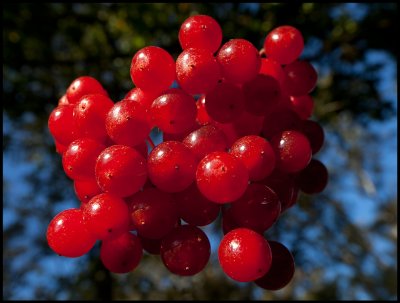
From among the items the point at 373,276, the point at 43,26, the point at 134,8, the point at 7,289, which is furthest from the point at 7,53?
the point at 373,276

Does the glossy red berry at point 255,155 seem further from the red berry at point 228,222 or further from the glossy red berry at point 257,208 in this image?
the red berry at point 228,222

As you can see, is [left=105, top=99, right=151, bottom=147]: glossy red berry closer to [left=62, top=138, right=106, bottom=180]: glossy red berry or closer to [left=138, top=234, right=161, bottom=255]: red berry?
[left=62, top=138, right=106, bottom=180]: glossy red berry

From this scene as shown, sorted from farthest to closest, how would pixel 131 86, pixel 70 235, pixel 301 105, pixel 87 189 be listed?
pixel 131 86
pixel 301 105
pixel 87 189
pixel 70 235

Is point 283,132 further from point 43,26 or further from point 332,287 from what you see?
point 332,287

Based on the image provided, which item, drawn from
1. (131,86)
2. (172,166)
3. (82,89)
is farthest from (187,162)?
(131,86)

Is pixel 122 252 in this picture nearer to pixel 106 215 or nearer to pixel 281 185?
pixel 106 215

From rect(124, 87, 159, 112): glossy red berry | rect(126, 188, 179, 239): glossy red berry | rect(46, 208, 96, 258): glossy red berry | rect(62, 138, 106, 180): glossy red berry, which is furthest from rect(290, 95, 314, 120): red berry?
rect(46, 208, 96, 258): glossy red berry

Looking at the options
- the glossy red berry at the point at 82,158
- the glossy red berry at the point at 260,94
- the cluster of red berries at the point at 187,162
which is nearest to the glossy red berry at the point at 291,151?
the cluster of red berries at the point at 187,162
